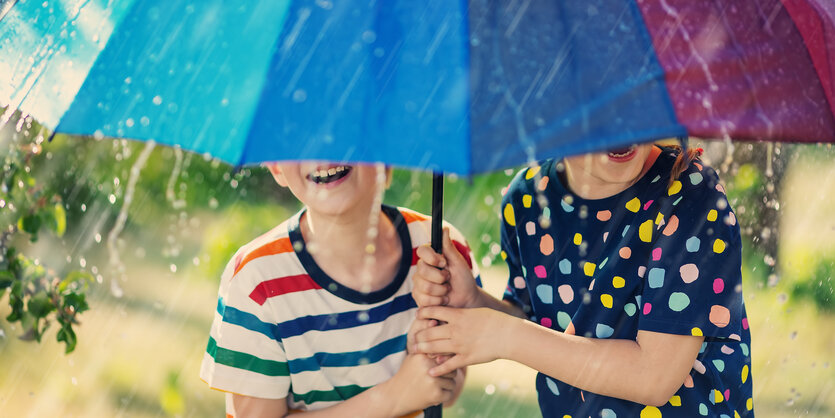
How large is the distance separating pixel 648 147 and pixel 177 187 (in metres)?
5.25

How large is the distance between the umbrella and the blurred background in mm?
1620

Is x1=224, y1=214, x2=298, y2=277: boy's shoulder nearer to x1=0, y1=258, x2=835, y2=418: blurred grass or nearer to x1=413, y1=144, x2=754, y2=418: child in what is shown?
x1=413, y1=144, x2=754, y2=418: child

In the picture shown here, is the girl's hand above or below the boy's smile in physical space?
below

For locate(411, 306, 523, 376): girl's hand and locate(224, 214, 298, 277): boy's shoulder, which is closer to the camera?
locate(411, 306, 523, 376): girl's hand

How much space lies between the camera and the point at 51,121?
63.5 inches

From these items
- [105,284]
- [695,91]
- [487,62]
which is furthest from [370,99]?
[105,284]

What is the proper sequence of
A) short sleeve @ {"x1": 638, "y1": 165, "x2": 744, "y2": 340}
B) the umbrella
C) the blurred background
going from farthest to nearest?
the blurred background, short sleeve @ {"x1": 638, "y1": 165, "x2": 744, "y2": 340}, the umbrella

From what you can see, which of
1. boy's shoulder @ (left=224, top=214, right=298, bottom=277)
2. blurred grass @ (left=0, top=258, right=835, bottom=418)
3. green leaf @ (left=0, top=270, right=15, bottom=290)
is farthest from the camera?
blurred grass @ (left=0, top=258, right=835, bottom=418)

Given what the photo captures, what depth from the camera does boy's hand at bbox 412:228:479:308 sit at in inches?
76.2

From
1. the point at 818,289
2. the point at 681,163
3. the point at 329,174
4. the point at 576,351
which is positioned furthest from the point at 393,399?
the point at 818,289

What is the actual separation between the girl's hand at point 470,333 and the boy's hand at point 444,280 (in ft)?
0.13

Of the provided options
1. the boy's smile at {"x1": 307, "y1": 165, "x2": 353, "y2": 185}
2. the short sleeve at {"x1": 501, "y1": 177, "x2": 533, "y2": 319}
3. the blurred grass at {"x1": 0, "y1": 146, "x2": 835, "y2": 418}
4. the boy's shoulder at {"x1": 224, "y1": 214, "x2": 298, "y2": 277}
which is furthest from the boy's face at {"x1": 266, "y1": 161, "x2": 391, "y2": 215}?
the blurred grass at {"x1": 0, "y1": 146, "x2": 835, "y2": 418}

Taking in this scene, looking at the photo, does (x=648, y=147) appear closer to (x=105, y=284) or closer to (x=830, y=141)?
(x=830, y=141)

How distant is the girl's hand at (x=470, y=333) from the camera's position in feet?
6.25
